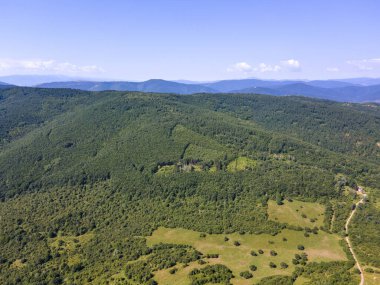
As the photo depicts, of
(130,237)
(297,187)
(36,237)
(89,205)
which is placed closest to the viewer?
(130,237)

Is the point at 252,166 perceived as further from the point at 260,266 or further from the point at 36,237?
the point at 36,237

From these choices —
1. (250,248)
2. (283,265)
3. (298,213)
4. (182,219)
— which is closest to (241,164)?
(298,213)

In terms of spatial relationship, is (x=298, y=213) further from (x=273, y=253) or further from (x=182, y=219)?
(x=182, y=219)

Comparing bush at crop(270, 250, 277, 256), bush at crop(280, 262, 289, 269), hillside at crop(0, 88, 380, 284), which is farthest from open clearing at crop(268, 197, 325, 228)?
bush at crop(280, 262, 289, 269)

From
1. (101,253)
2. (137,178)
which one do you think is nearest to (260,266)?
(101,253)

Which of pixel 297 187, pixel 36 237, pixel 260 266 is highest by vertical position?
pixel 297 187

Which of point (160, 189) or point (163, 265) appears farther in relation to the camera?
point (160, 189)

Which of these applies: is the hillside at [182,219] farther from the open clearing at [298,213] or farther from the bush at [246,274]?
the bush at [246,274]
